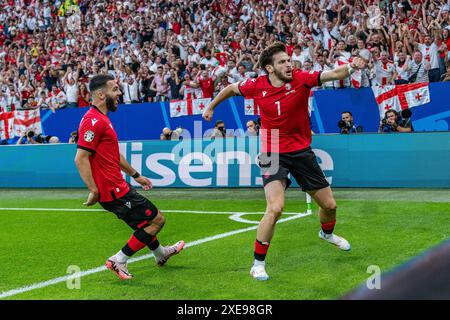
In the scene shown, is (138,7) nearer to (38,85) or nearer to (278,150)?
(38,85)

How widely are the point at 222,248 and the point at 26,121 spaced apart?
1802cm

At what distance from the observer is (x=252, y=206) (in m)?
12.7

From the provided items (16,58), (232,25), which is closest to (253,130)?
(232,25)

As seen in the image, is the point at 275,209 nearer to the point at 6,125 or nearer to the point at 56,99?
the point at 56,99

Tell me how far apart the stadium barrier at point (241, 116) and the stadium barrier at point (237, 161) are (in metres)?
2.38

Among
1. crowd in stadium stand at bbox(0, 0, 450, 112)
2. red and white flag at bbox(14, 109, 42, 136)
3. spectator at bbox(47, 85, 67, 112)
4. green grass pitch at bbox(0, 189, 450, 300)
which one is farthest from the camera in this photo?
red and white flag at bbox(14, 109, 42, 136)

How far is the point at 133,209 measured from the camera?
21.4ft

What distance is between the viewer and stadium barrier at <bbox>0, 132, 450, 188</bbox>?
14.5 meters

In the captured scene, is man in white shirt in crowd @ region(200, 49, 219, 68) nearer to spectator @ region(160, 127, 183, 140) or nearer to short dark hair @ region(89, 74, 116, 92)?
spectator @ region(160, 127, 183, 140)

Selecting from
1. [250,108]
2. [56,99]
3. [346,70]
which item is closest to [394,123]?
[250,108]

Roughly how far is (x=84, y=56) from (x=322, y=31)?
11228 millimetres

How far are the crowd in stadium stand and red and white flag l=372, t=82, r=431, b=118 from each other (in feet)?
1.35

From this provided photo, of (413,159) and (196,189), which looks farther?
(196,189)

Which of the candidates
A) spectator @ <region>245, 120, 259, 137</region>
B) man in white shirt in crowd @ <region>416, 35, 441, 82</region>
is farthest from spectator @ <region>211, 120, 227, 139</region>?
man in white shirt in crowd @ <region>416, 35, 441, 82</region>
